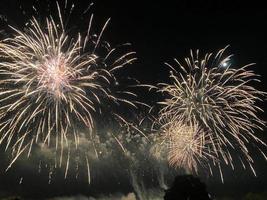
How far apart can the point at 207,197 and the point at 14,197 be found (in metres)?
82.3

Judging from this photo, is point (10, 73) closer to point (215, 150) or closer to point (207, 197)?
point (215, 150)

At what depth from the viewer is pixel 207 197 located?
595ft

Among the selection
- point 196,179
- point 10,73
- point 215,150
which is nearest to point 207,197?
point 196,179

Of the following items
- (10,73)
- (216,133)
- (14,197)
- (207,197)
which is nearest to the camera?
(10,73)

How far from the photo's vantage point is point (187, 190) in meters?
180

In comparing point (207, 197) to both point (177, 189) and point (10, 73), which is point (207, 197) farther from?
point (10, 73)

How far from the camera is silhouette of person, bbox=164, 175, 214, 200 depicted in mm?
179250

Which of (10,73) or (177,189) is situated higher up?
(177,189)

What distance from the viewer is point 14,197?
129 m

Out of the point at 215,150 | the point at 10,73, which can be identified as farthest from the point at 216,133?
the point at 10,73

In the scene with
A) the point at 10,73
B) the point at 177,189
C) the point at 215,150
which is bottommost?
the point at 215,150

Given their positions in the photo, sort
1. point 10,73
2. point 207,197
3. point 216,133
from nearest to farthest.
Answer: point 10,73, point 216,133, point 207,197

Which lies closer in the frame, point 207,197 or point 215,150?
point 215,150

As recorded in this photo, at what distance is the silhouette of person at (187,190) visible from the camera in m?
179
